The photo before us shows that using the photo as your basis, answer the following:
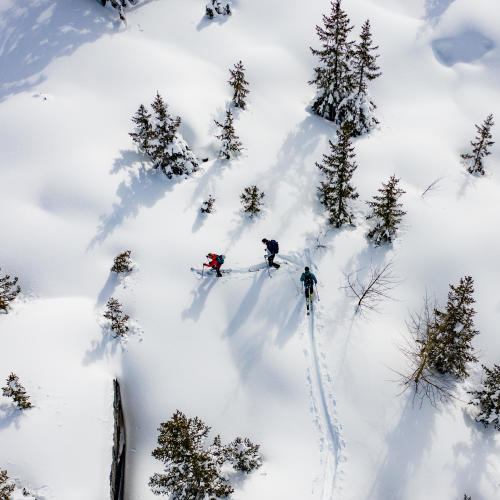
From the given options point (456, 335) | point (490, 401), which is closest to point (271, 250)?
point (456, 335)

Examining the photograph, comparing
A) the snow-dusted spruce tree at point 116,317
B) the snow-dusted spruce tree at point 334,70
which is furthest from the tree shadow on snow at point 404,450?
the snow-dusted spruce tree at point 334,70

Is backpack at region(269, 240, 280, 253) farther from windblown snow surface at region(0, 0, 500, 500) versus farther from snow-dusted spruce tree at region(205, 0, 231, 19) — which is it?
snow-dusted spruce tree at region(205, 0, 231, 19)

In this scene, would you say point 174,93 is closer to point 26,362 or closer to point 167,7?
point 167,7

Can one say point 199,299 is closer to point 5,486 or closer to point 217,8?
point 5,486

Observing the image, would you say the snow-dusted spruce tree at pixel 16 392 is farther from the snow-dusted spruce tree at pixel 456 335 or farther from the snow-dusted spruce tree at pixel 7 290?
the snow-dusted spruce tree at pixel 456 335

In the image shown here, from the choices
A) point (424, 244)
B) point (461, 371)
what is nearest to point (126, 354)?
point (461, 371)
